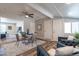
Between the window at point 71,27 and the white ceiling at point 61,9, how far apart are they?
149 mm

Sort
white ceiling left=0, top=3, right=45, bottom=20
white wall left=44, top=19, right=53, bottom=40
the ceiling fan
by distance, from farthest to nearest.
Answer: white wall left=44, top=19, right=53, bottom=40, the ceiling fan, white ceiling left=0, top=3, right=45, bottom=20

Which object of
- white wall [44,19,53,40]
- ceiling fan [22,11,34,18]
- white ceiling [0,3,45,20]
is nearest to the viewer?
white ceiling [0,3,45,20]

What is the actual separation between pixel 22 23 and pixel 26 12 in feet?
0.82

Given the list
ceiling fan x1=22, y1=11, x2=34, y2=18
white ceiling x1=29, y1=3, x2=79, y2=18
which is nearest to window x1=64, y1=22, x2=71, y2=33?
white ceiling x1=29, y1=3, x2=79, y2=18

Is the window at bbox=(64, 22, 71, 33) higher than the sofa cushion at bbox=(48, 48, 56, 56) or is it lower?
higher

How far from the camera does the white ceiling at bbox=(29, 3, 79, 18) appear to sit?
93.3 inches

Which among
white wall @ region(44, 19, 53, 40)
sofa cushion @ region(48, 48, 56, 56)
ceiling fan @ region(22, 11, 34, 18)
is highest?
ceiling fan @ region(22, 11, 34, 18)

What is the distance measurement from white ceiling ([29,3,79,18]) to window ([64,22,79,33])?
0.49 ft

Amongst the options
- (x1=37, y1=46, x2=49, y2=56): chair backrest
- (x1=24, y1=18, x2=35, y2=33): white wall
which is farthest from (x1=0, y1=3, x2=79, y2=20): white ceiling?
(x1=37, y1=46, x2=49, y2=56): chair backrest

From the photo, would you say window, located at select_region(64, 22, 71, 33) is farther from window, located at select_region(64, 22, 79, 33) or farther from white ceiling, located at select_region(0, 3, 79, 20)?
white ceiling, located at select_region(0, 3, 79, 20)

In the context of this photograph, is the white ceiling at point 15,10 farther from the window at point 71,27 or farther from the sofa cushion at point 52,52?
the sofa cushion at point 52,52

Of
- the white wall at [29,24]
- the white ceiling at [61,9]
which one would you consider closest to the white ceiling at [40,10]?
the white ceiling at [61,9]

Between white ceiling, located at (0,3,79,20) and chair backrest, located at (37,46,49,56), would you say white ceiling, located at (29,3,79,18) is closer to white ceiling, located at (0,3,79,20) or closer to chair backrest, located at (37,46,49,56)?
white ceiling, located at (0,3,79,20)

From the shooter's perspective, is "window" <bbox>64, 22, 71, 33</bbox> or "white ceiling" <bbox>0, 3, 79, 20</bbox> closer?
"white ceiling" <bbox>0, 3, 79, 20</bbox>
